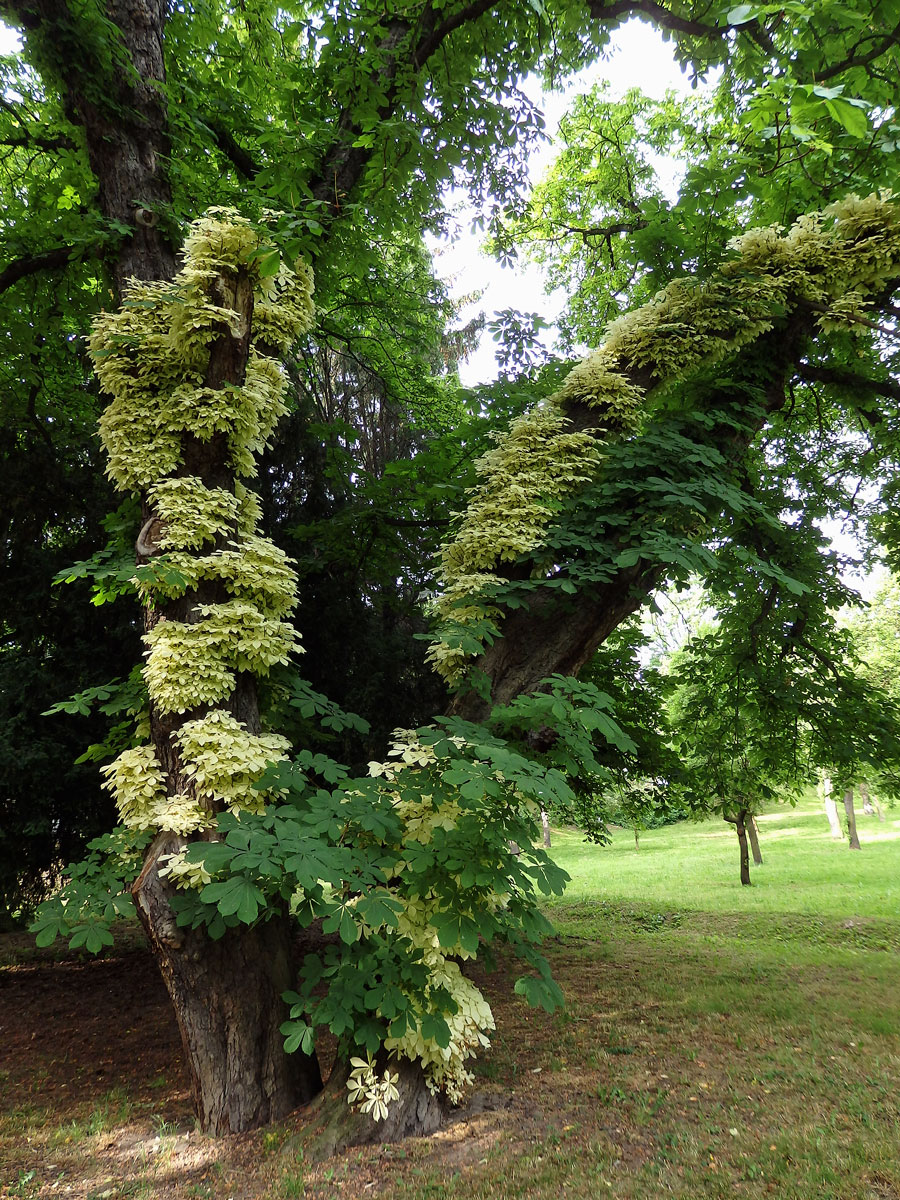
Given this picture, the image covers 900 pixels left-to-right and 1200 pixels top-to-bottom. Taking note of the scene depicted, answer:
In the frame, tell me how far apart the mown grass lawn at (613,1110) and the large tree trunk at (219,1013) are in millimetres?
143

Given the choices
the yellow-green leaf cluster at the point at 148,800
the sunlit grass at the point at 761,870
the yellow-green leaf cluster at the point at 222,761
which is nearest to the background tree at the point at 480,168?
the yellow-green leaf cluster at the point at 148,800

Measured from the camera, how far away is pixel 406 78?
466 centimetres

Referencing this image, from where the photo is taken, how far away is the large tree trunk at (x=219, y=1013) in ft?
11.6

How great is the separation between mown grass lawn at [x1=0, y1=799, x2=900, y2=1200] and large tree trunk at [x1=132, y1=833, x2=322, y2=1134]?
0.47 feet

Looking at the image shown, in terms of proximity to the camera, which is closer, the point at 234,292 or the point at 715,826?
the point at 234,292

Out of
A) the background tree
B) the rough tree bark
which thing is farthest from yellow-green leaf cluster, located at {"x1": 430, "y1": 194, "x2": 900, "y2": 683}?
the rough tree bark

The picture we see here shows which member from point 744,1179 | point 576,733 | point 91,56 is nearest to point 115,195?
point 91,56

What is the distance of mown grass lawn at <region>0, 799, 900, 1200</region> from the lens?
3.11m

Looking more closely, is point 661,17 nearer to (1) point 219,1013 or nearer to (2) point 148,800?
(2) point 148,800

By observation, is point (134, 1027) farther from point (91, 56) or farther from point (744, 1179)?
point (91, 56)

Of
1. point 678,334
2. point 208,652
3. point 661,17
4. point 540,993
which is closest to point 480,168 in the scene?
point 661,17

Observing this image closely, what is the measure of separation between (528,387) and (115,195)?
346cm

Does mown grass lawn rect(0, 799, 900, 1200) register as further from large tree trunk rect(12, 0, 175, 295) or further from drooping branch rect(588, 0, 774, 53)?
drooping branch rect(588, 0, 774, 53)

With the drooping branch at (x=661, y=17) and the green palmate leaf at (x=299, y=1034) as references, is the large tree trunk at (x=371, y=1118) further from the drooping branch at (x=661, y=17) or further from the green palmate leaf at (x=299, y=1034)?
the drooping branch at (x=661, y=17)
